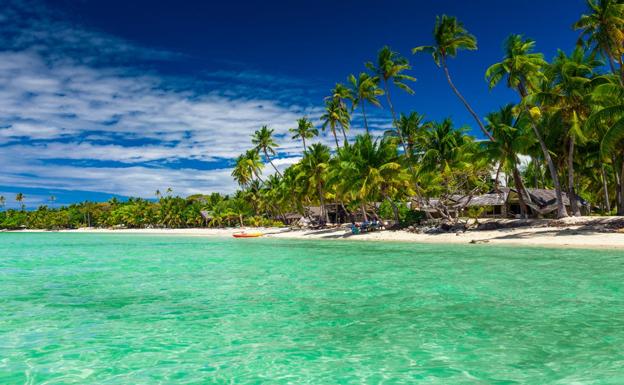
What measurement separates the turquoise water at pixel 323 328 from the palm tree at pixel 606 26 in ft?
54.2

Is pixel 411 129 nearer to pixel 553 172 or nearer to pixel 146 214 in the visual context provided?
pixel 553 172

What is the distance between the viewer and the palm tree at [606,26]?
24.3m

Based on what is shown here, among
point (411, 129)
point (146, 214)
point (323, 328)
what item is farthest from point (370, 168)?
point (146, 214)

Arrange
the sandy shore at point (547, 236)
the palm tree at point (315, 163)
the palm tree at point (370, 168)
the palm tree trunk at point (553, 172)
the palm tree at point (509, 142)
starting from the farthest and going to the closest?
1. the palm tree at point (315, 163)
2. the palm tree at point (370, 168)
3. the palm tree at point (509, 142)
4. the palm tree trunk at point (553, 172)
5. the sandy shore at point (547, 236)

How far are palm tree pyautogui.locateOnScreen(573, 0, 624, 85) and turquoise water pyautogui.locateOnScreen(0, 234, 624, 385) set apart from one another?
16.5 m

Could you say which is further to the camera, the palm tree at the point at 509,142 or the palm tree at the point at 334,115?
the palm tree at the point at 334,115

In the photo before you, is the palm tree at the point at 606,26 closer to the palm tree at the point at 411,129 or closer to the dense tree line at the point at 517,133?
the dense tree line at the point at 517,133

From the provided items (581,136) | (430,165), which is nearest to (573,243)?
(581,136)

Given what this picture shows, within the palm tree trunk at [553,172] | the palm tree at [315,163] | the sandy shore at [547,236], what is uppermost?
the palm tree at [315,163]

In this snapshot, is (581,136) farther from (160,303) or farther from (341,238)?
(160,303)

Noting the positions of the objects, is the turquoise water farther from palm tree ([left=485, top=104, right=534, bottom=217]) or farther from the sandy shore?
palm tree ([left=485, top=104, right=534, bottom=217])

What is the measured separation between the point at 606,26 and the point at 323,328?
26497 millimetres

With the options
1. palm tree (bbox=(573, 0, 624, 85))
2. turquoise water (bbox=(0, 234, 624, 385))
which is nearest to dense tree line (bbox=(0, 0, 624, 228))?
palm tree (bbox=(573, 0, 624, 85))

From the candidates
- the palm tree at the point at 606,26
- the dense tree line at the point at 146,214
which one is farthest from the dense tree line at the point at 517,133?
the dense tree line at the point at 146,214
